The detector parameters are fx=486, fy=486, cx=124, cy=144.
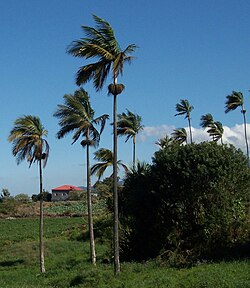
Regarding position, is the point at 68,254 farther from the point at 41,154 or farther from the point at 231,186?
the point at 231,186

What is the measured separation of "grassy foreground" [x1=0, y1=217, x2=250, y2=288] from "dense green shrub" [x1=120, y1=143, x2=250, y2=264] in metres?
2.71

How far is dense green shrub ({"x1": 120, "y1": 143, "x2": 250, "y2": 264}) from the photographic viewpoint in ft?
82.3

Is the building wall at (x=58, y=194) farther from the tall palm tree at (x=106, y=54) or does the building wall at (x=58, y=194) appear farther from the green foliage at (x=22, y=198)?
the tall palm tree at (x=106, y=54)

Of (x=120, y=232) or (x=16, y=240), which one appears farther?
(x=16, y=240)

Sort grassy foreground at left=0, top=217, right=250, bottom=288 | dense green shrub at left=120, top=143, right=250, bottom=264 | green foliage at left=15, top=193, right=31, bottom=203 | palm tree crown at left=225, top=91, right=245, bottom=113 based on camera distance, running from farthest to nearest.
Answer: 1. green foliage at left=15, top=193, right=31, bottom=203
2. palm tree crown at left=225, top=91, right=245, bottom=113
3. dense green shrub at left=120, top=143, right=250, bottom=264
4. grassy foreground at left=0, top=217, right=250, bottom=288

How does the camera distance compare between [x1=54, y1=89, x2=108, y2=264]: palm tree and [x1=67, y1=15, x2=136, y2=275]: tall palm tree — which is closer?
[x1=67, y1=15, x2=136, y2=275]: tall palm tree

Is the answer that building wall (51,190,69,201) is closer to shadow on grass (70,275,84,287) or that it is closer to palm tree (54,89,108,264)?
palm tree (54,89,108,264)

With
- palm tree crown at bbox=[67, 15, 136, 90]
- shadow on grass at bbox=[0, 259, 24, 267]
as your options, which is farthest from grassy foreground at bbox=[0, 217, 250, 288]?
palm tree crown at bbox=[67, 15, 136, 90]

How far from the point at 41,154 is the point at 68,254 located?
9.92 meters

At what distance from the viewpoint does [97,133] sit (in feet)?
100

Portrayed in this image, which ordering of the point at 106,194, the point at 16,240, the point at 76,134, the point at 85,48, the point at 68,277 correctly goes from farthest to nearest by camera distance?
1. the point at 16,240
2. the point at 106,194
3. the point at 76,134
4. the point at 68,277
5. the point at 85,48

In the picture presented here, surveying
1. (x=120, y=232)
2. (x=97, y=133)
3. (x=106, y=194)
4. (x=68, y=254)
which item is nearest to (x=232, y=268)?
(x=120, y=232)

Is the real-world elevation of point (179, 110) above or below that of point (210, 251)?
above

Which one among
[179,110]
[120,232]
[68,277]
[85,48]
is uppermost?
[179,110]
